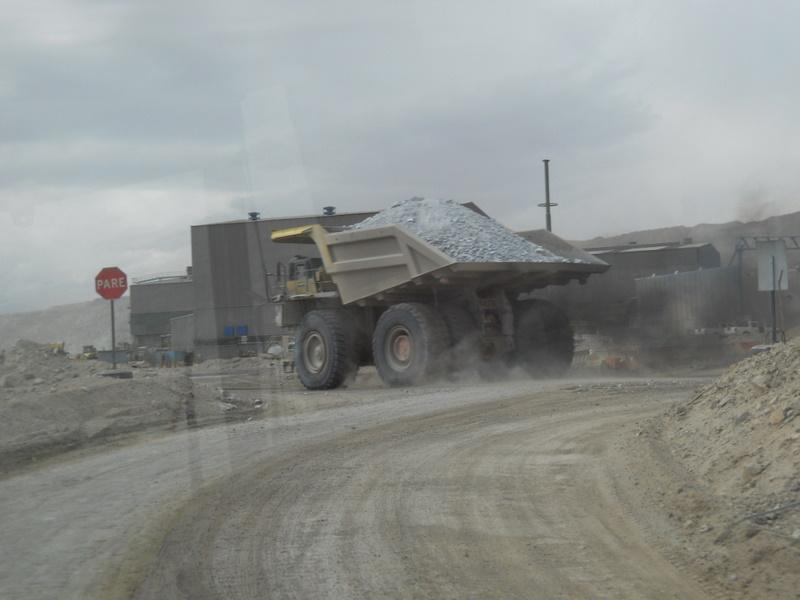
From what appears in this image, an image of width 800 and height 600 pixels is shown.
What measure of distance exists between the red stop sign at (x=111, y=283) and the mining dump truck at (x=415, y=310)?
3.59 meters

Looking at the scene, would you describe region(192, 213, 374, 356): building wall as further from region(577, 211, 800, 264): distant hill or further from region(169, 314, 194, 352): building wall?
region(577, 211, 800, 264): distant hill

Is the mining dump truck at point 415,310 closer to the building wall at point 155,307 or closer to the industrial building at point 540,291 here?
the industrial building at point 540,291

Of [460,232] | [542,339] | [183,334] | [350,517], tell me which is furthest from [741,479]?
[183,334]

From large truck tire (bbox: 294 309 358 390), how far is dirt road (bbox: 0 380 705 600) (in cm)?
747

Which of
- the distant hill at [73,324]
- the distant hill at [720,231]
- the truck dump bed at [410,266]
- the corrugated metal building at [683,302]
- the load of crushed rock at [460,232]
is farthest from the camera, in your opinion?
the distant hill at [720,231]

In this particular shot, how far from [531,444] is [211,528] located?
429cm

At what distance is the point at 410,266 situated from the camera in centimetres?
1827

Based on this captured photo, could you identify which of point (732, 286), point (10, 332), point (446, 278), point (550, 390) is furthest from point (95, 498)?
point (10, 332)

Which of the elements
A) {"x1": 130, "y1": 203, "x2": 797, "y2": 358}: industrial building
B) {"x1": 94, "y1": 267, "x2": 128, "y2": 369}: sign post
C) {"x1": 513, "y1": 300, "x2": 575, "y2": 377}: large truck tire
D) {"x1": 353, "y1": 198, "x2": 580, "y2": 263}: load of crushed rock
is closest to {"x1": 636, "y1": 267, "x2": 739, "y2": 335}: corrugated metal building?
{"x1": 130, "y1": 203, "x2": 797, "y2": 358}: industrial building

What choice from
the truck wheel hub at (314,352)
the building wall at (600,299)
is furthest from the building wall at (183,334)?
the building wall at (600,299)

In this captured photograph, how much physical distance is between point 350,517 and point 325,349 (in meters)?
13.3

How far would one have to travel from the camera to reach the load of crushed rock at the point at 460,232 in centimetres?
1822

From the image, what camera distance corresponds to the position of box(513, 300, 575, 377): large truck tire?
19.9 meters

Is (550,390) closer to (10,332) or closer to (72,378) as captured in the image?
(72,378)
